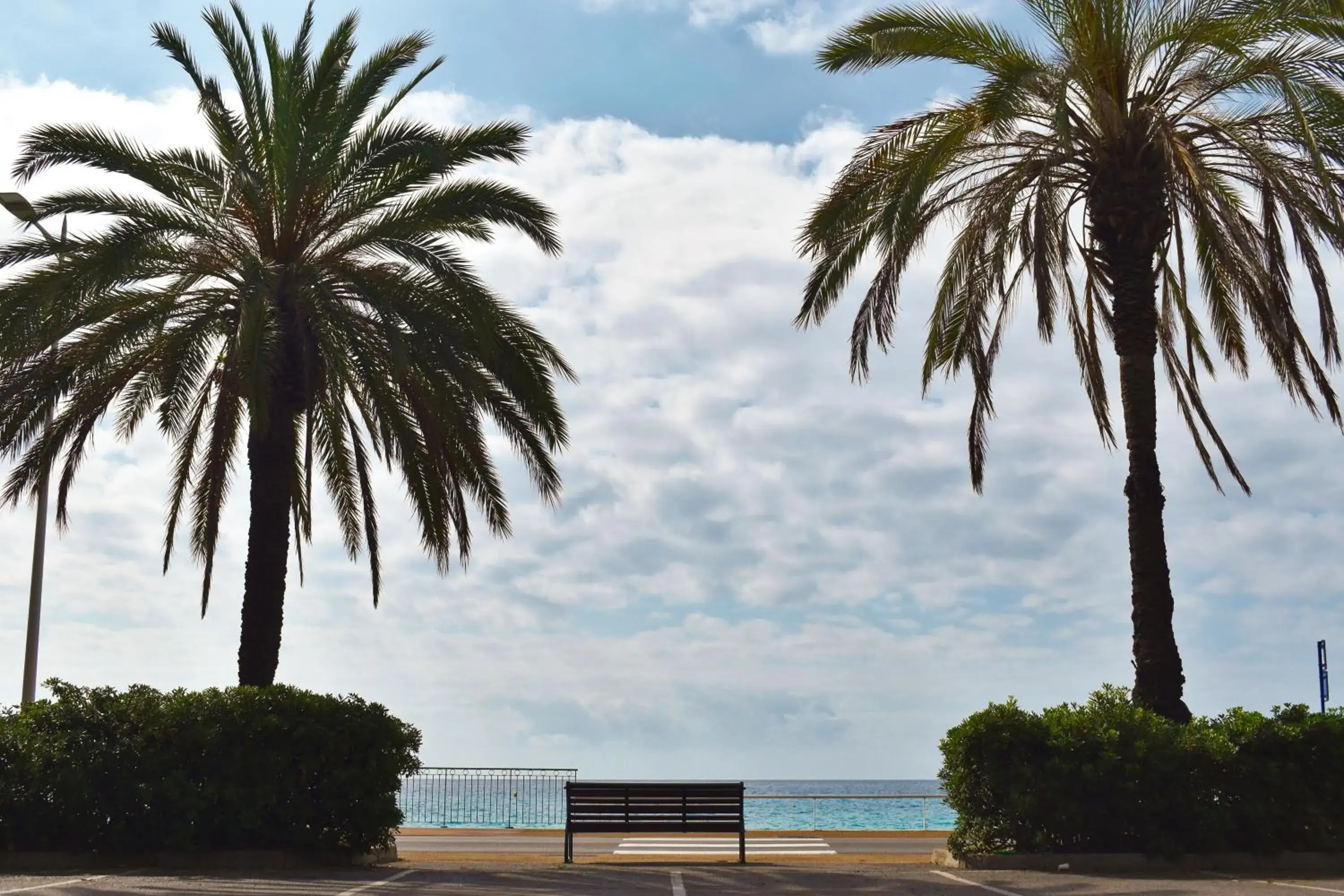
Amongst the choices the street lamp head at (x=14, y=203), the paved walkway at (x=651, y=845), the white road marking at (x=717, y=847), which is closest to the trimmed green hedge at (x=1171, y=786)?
the paved walkway at (x=651, y=845)

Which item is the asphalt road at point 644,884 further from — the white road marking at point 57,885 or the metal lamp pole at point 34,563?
the metal lamp pole at point 34,563

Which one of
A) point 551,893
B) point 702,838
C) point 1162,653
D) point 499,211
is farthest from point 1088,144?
point 702,838

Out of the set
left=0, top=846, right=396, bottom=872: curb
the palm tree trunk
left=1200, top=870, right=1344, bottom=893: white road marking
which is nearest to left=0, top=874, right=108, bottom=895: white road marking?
left=0, top=846, right=396, bottom=872: curb

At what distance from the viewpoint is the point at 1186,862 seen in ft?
43.0

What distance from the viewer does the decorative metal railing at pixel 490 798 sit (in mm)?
26109

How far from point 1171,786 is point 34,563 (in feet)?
49.9

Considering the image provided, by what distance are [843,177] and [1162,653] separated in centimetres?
692

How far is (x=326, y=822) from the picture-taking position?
13594 millimetres

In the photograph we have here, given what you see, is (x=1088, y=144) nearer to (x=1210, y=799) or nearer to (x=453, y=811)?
(x=1210, y=799)

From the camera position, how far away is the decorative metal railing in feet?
85.7

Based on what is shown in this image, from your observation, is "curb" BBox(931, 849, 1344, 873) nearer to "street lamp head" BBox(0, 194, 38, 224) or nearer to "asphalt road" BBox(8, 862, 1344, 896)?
"asphalt road" BBox(8, 862, 1344, 896)

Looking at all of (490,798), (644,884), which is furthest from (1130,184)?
(490,798)

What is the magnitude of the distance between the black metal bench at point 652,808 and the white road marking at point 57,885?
550cm

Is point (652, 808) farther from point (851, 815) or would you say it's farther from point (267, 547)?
point (851, 815)
